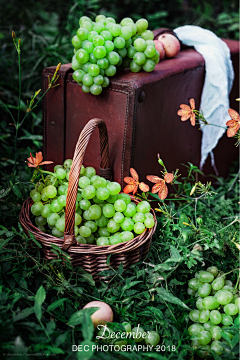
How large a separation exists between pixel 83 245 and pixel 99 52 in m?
0.80

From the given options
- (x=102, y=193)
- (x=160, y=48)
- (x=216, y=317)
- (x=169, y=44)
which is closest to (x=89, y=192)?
(x=102, y=193)

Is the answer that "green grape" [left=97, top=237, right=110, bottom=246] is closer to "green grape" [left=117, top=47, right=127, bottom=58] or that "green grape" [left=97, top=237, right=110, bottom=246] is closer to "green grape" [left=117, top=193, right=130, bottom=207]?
"green grape" [left=117, top=193, right=130, bottom=207]

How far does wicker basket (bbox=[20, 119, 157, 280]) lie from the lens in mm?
1093

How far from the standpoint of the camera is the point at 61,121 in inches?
64.3

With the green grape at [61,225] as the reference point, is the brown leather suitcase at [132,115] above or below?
above

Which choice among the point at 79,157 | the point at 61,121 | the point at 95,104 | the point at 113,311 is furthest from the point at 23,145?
the point at 113,311

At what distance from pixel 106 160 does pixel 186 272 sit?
1.91 ft

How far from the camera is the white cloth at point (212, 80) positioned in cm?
192

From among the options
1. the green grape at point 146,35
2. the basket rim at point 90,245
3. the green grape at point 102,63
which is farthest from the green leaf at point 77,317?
the green grape at point 146,35

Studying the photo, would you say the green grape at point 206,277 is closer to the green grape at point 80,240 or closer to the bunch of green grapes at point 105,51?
the green grape at point 80,240

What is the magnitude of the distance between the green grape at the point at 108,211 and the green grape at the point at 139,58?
69cm

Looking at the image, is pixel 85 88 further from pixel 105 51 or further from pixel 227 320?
pixel 227 320

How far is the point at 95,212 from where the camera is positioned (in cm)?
122

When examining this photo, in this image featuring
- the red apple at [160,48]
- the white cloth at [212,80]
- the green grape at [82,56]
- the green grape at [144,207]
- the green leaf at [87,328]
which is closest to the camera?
the green leaf at [87,328]
